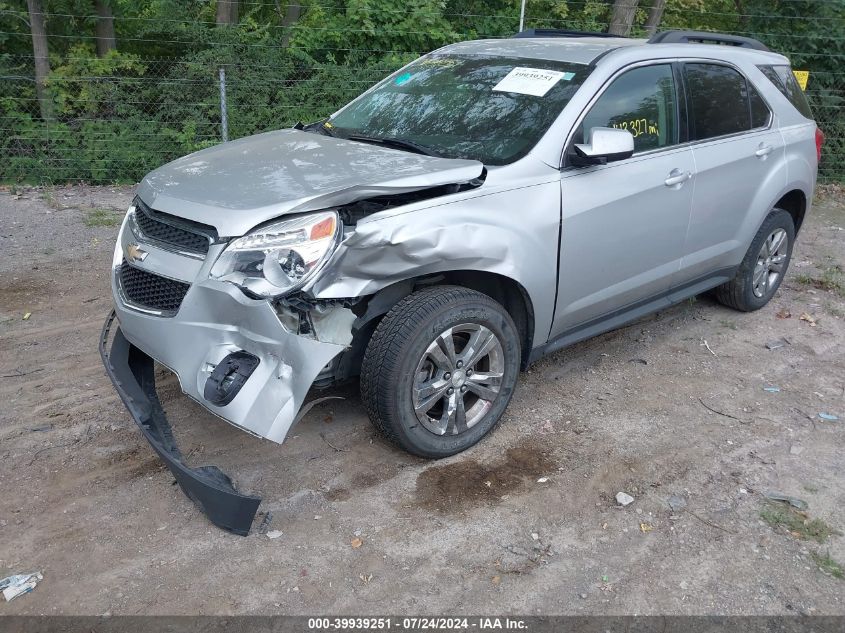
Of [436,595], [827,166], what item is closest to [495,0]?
[827,166]

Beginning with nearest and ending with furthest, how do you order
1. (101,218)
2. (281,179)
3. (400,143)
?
(281,179) < (400,143) < (101,218)

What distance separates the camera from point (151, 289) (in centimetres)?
346

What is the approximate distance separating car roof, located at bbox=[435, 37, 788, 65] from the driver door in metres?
0.12

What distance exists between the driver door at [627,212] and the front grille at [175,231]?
174 cm

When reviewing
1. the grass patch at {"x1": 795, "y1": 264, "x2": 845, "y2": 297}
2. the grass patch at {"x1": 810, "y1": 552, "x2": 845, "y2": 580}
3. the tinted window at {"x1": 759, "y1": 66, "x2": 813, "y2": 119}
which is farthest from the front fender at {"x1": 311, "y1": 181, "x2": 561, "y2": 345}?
the grass patch at {"x1": 795, "y1": 264, "x2": 845, "y2": 297}

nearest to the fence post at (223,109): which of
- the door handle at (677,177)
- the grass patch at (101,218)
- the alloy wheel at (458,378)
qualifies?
the grass patch at (101,218)

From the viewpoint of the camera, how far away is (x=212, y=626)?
2.74 meters

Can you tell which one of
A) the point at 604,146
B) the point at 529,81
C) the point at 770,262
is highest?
the point at 529,81

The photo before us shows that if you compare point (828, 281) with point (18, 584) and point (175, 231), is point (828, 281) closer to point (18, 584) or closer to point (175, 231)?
point (175, 231)

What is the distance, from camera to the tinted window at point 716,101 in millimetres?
4684

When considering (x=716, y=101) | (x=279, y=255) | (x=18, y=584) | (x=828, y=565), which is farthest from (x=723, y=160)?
(x=18, y=584)

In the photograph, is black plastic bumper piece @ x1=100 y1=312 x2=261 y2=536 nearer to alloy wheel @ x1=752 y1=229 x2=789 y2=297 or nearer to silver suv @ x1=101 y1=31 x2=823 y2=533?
silver suv @ x1=101 y1=31 x2=823 y2=533

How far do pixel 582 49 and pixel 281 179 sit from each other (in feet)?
6.65

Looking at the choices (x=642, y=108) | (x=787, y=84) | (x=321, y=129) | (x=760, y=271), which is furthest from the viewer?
(x=760, y=271)
